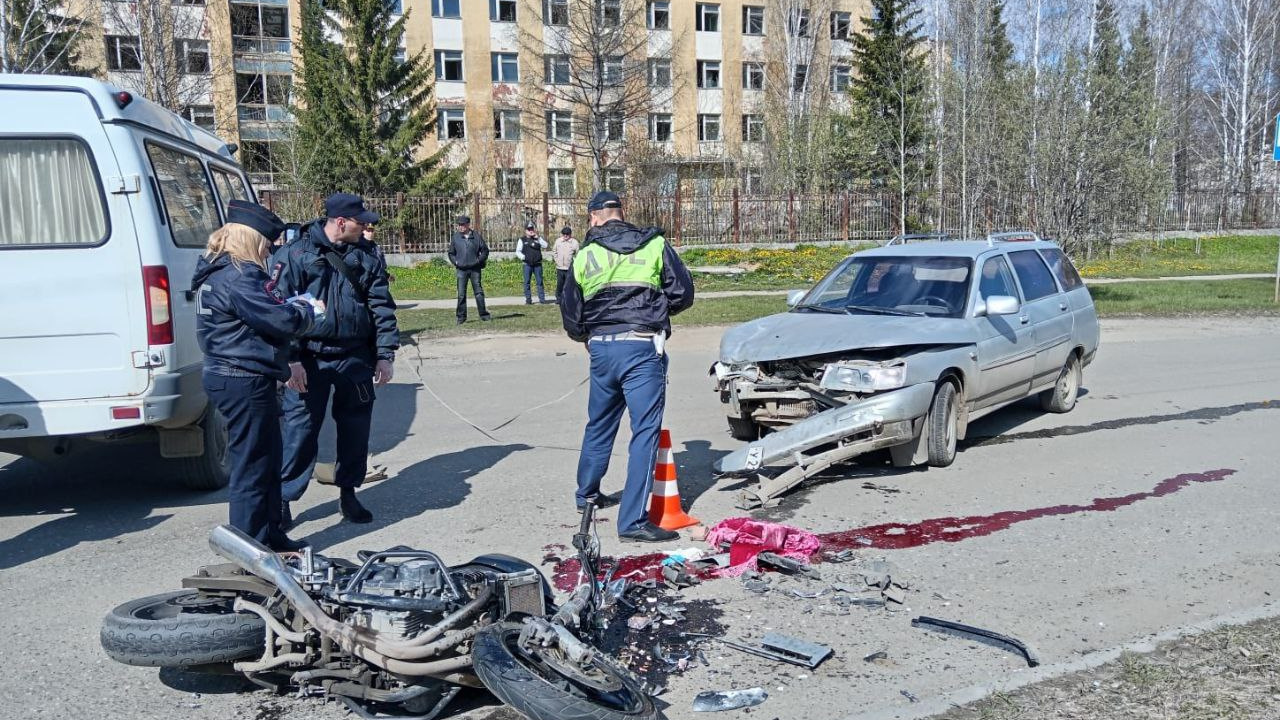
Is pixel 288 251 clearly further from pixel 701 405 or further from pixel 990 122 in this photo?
pixel 990 122

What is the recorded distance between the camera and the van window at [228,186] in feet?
25.7

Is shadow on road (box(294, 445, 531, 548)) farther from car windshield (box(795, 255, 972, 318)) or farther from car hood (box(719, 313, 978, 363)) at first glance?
car windshield (box(795, 255, 972, 318))

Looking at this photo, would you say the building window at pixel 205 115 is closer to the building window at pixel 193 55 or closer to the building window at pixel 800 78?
the building window at pixel 193 55

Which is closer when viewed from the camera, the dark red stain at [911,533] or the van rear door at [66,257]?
the dark red stain at [911,533]

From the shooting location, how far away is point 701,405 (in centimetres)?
1001

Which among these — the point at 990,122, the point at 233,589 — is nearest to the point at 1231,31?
the point at 990,122

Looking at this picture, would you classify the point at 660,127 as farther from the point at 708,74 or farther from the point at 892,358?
the point at 892,358

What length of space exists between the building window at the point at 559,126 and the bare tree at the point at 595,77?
49mm

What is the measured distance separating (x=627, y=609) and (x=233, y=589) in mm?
1706

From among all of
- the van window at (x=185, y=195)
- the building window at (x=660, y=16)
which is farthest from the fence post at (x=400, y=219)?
the building window at (x=660, y=16)

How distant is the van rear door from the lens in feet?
19.1

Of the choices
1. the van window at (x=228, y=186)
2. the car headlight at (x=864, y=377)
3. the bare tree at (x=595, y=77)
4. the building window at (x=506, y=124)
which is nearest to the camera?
the car headlight at (x=864, y=377)

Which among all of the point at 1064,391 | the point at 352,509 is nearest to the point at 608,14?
the point at 1064,391

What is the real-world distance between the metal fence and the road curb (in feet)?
62.0
